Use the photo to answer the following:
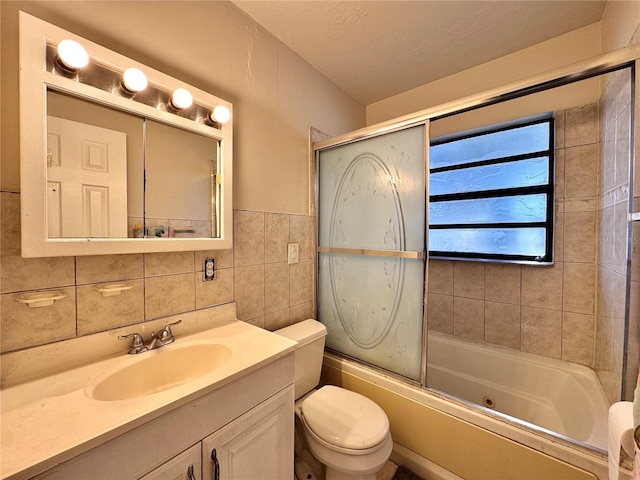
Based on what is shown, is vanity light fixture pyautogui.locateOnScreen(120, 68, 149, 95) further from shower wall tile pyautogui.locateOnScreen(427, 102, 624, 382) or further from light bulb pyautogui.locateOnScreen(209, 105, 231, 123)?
shower wall tile pyautogui.locateOnScreen(427, 102, 624, 382)

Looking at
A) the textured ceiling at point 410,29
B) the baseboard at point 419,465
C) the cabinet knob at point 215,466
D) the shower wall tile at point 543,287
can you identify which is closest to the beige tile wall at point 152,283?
the cabinet knob at point 215,466

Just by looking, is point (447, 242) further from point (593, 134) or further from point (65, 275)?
point (65, 275)

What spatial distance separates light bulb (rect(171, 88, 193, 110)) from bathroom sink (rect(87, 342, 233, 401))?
99 cm

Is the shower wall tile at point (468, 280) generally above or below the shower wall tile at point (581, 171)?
below

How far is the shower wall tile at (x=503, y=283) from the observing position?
1.79m

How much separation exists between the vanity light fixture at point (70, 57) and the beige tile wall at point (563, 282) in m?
2.41

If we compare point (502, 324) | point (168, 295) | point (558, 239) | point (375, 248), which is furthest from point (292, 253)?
point (558, 239)

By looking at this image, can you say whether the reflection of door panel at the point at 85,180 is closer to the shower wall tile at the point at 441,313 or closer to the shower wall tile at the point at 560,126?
the shower wall tile at the point at 441,313

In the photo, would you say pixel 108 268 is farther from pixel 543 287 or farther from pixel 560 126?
pixel 560 126

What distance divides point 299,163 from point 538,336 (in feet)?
6.51

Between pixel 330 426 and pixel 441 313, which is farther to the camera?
pixel 441 313

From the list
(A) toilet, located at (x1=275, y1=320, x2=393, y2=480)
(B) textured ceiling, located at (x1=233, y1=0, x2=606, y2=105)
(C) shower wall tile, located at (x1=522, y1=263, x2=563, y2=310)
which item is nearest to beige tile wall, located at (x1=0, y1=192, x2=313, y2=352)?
(A) toilet, located at (x1=275, y1=320, x2=393, y2=480)

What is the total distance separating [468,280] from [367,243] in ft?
3.30

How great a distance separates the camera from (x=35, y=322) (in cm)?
80
